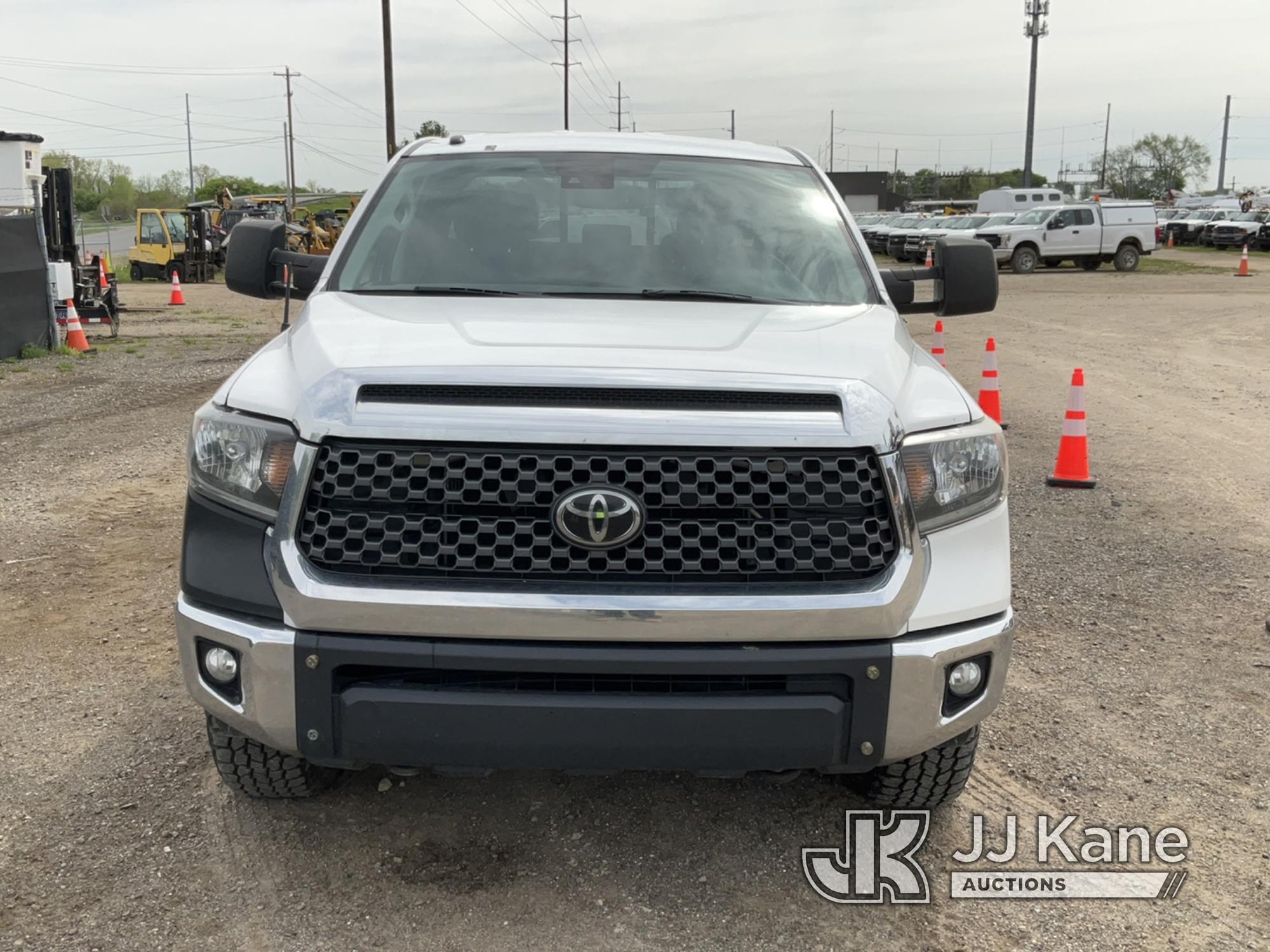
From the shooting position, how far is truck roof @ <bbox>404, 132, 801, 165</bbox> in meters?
4.42

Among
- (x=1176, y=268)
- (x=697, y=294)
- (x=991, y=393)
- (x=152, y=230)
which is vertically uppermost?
(x=152, y=230)

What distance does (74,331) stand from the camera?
15.4 metres

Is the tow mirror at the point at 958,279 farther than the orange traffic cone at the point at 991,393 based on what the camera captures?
No

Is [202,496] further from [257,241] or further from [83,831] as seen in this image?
[257,241]

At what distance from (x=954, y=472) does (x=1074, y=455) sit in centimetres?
536

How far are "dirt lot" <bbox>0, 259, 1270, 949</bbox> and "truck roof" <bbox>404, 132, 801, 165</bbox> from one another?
7.16ft

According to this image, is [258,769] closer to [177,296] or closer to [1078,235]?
[177,296]

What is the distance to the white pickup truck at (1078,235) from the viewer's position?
1334 inches

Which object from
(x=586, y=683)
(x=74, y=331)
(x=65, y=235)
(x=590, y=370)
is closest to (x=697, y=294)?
(x=590, y=370)

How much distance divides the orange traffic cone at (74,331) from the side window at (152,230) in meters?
18.9

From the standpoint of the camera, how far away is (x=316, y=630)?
8.69ft

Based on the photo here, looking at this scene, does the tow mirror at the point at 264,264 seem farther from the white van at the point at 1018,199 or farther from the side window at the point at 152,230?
the white van at the point at 1018,199

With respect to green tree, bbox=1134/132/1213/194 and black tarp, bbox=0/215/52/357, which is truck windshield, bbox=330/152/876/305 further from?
green tree, bbox=1134/132/1213/194

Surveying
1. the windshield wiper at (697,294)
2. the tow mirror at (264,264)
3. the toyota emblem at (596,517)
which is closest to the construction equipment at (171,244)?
the tow mirror at (264,264)
